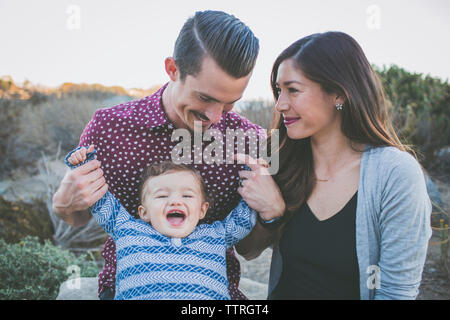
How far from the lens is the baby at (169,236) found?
1812 millimetres

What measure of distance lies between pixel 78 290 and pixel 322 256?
1891 mm

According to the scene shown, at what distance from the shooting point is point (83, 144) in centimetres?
222

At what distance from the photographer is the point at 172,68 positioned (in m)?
2.16

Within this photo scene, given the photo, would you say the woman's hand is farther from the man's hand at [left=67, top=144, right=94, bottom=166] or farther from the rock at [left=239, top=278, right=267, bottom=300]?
the rock at [left=239, top=278, right=267, bottom=300]

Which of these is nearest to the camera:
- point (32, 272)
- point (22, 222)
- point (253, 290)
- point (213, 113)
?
point (213, 113)

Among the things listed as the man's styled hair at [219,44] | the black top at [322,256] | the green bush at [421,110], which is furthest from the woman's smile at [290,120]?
the green bush at [421,110]

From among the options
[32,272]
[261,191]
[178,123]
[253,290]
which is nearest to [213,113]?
[178,123]

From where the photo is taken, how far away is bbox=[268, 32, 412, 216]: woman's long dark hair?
189cm

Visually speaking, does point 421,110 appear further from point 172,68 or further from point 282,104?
point 172,68

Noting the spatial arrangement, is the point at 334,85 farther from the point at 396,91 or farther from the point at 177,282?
the point at 396,91

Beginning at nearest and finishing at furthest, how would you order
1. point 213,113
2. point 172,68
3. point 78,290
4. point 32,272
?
point 213,113
point 172,68
point 78,290
point 32,272

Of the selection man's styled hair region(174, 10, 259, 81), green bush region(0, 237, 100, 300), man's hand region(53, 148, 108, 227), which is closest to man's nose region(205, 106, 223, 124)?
man's styled hair region(174, 10, 259, 81)
